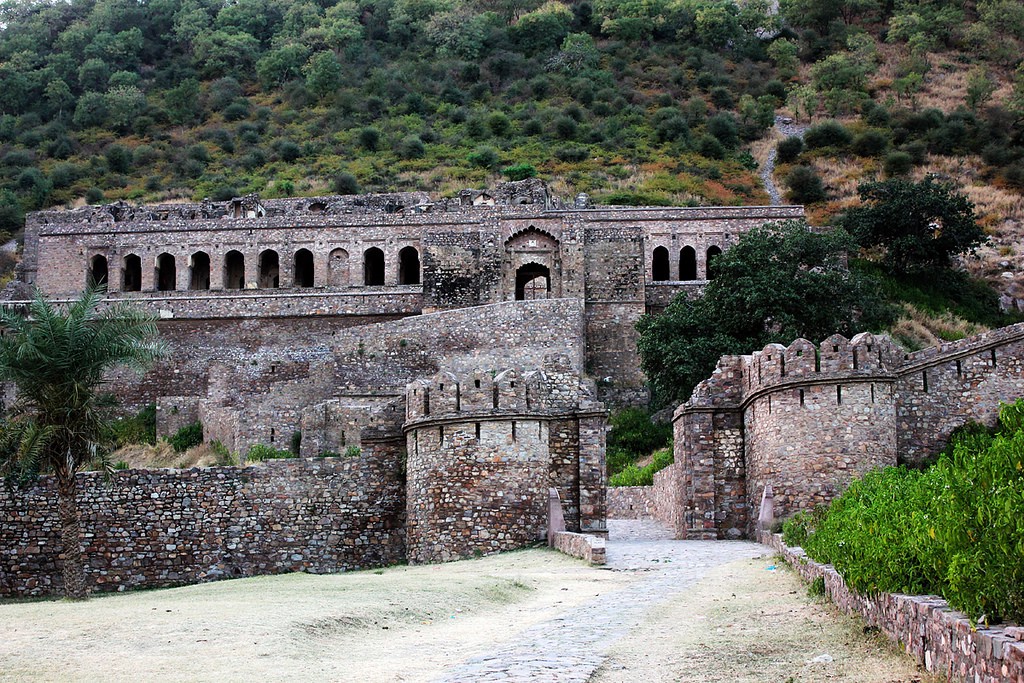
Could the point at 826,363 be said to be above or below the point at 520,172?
below

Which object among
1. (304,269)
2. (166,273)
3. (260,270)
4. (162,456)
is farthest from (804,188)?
(162,456)

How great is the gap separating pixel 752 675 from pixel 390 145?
85.1m

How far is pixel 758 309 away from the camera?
3644 centimetres

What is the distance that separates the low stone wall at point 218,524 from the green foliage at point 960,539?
11107 mm

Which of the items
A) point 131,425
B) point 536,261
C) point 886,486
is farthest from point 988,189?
point 886,486

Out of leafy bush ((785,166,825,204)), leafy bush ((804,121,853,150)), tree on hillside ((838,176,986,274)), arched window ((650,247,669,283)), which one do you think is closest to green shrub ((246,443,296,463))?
arched window ((650,247,669,283))

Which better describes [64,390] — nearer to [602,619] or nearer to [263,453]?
[602,619]

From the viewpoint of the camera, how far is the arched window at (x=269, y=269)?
53406 millimetres

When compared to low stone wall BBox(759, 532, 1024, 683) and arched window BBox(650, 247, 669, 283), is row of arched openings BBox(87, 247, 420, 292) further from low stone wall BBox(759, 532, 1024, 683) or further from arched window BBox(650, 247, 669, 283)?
low stone wall BBox(759, 532, 1024, 683)

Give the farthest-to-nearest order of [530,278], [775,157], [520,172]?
[775,157], [520,172], [530,278]

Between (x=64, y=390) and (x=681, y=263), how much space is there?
33.8 m

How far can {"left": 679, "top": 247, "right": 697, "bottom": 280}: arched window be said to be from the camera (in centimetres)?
5122

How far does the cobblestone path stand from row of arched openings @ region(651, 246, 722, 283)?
2934cm

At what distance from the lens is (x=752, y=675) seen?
10.7 m
